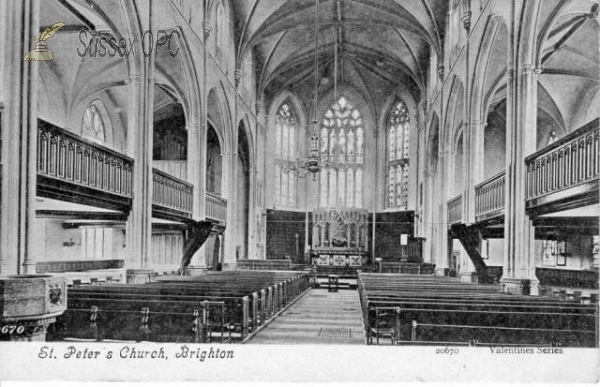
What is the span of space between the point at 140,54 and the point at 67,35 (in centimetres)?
525

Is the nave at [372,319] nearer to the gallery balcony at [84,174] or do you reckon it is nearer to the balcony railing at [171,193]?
the gallery balcony at [84,174]

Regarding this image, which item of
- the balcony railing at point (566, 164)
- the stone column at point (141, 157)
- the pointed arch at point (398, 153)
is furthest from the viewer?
the pointed arch at point (398, 153)

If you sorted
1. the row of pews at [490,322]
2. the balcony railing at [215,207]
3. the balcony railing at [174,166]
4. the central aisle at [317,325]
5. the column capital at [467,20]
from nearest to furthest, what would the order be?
the row of pews at [490,322] → the central aisle at [317,325] → the column capital at [467,20] → the balcony railing at [215,207] → the balcony railing at [174,166]

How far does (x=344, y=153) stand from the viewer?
34125 mm

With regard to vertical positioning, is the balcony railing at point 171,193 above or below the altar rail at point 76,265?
above

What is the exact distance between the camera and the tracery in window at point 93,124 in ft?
72.1

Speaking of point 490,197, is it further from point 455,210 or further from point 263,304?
point 263,304

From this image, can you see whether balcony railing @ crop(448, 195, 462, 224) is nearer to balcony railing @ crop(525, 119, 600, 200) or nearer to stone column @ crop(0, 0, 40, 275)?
balcony railing @ crop(525, 119, 600, 200)

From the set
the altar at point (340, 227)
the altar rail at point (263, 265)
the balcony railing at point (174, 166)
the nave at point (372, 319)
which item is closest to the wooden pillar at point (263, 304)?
the nave at point (372, 319)

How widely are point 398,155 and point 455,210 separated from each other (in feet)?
41.5

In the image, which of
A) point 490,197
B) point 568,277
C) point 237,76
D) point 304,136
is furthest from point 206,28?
point 568,277

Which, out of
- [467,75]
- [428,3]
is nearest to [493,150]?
[428,3]

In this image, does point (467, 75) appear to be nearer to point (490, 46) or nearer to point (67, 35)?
point (490, 46)

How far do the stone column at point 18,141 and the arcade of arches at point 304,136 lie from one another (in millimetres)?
26
